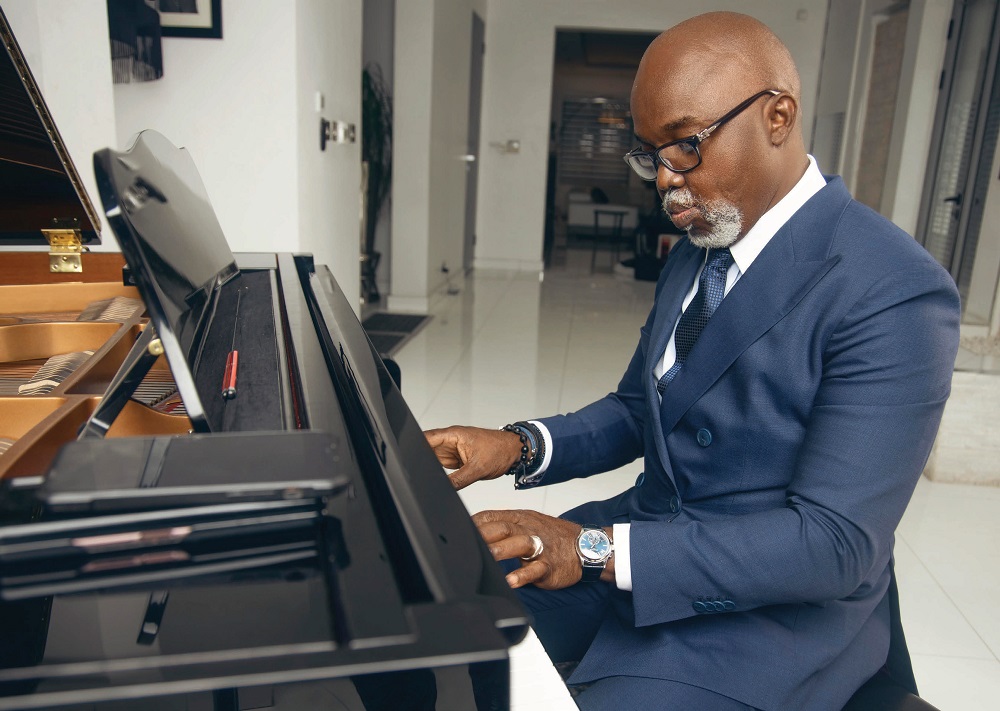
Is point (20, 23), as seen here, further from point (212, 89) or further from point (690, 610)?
point (690, 610)

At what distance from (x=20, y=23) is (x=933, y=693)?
2.96 meters

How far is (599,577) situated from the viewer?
3.41 ft

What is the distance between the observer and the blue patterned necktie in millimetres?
1227

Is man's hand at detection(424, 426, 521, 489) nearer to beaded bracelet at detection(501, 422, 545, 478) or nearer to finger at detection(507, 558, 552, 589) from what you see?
beaded bracelet at detection(501, 422, 545, 478)

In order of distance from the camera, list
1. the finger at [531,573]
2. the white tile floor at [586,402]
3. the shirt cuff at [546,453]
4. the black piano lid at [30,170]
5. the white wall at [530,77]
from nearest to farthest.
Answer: the finger at [531,573], the shirt cuff at [546,453], the black piano lid at [30,170], the white tile floor at [586,402], the white wall at [530,77]

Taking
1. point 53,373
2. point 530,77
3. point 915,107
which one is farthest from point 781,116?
point 530,77

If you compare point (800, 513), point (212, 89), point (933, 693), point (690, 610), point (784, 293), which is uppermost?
point (212, 89)

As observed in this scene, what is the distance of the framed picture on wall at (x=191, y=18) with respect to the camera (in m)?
3.18

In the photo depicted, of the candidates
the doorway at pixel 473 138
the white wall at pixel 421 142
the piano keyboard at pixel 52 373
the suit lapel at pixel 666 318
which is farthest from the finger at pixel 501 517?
the doorway at pixel 473 138

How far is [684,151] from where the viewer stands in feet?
3.66

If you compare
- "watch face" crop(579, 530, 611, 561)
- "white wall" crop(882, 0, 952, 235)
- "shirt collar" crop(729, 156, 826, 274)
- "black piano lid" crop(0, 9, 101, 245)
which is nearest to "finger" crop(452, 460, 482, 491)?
"watch face" crop(579, 530, 611, 561)

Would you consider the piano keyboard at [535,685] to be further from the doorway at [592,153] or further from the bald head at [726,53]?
the doorway at [592,153]

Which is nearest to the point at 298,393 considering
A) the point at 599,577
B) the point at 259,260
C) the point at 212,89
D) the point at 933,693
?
the point at 599,577

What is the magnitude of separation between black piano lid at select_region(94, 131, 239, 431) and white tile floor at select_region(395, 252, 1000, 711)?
477mm
